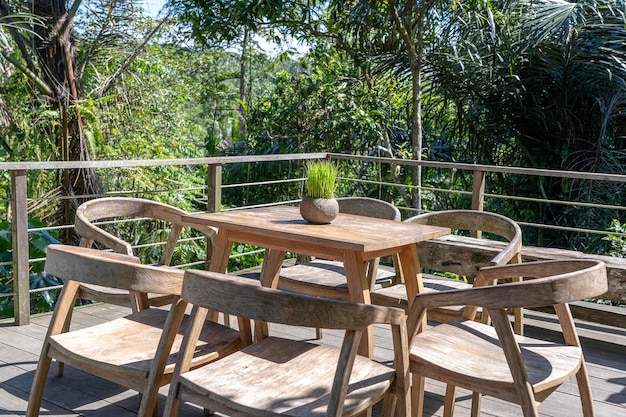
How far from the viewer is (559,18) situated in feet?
21.7

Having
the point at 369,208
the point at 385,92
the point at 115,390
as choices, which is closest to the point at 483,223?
the point at 369,208

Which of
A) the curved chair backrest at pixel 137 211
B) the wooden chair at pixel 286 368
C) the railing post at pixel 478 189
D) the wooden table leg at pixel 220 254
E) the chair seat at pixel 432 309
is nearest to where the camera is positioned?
the wooden chair at pixel 286 368

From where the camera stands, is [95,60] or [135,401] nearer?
[135,401]

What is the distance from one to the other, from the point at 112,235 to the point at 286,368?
50.1 inches

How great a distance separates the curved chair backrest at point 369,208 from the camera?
3518 millimetres

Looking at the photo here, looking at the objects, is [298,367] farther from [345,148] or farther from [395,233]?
[345,148]

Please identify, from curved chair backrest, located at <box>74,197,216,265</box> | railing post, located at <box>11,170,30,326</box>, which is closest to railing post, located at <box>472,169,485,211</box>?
curved chair backrest, located at <box>74,197,216,265</box>

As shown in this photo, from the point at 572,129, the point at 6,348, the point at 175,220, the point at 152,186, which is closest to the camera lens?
the point at 175,220

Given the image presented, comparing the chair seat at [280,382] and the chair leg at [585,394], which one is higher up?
the chair seat at [280,382]

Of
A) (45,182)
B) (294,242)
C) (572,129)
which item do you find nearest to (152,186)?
(45,182)

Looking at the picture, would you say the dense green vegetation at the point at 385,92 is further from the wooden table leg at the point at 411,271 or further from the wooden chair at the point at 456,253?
the wooden table leg at the point at 411,271

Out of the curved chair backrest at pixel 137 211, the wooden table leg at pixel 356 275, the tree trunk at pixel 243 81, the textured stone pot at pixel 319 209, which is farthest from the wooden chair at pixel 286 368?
the tree trunk at pixel 243 81

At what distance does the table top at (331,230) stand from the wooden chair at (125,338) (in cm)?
46

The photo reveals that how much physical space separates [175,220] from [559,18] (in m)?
4.91
